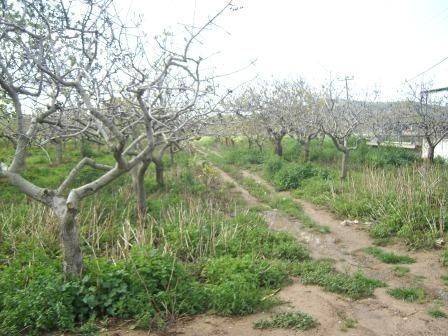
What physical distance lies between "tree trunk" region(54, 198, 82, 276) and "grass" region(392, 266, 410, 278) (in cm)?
425

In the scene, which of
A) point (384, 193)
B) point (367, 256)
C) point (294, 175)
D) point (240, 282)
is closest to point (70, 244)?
point (240, 282)

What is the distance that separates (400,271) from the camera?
550cm

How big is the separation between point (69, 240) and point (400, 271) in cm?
449

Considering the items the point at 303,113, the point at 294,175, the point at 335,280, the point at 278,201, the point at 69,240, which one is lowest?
the point at 335,280

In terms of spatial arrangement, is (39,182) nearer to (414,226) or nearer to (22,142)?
(22,142)

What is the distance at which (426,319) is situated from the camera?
408cm

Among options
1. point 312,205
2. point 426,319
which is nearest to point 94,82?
point 426,319

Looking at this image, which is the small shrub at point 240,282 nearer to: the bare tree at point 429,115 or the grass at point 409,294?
the grass at point 409,294

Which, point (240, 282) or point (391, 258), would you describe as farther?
point (391, 258)

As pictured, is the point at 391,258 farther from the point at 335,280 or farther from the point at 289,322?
the point at 289,322

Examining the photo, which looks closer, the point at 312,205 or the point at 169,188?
the point at 312,205

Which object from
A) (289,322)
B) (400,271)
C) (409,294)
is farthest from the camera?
(400,271)

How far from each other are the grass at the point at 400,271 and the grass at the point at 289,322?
82.4 inches

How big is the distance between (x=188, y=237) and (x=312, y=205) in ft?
14.9
